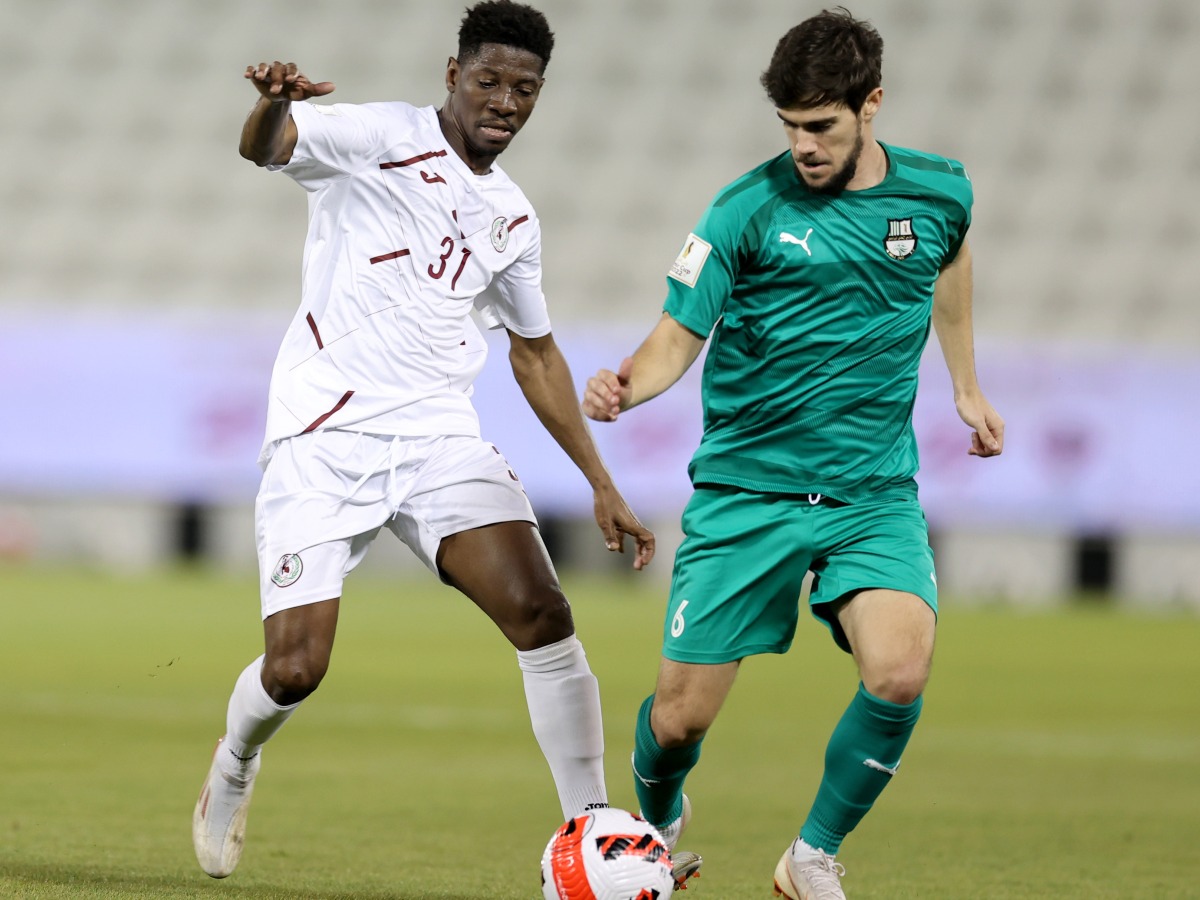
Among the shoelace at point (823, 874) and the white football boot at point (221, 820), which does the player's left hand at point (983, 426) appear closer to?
the shoelace at point (823, 874)

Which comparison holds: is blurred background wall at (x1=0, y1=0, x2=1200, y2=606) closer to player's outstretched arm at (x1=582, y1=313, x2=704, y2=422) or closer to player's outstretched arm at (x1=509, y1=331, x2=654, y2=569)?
player's outstretched arm at (x1=509, y1=331, x2=654, y2=569)

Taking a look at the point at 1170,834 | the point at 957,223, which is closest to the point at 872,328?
the point at 957,223

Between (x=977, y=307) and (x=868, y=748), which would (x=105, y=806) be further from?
(x=977, y=307)

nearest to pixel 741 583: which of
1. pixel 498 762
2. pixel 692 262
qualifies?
pixel 692 262

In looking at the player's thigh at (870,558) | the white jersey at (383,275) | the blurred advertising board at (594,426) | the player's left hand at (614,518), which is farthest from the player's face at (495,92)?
the blurred advertising board at (594,426)

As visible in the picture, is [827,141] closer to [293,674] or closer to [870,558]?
[870,558]

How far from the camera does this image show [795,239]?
468 cm

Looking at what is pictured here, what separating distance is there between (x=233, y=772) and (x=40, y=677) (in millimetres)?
5467

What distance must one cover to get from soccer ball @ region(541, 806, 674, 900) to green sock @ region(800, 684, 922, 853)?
0.49m

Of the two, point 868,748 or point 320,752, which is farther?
point 320,752

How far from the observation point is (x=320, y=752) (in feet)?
26.0

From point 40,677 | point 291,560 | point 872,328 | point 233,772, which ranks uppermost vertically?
point 872,328

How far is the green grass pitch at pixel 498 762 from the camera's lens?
5.32 metres

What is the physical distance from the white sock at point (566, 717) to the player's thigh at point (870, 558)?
68 centimetres
